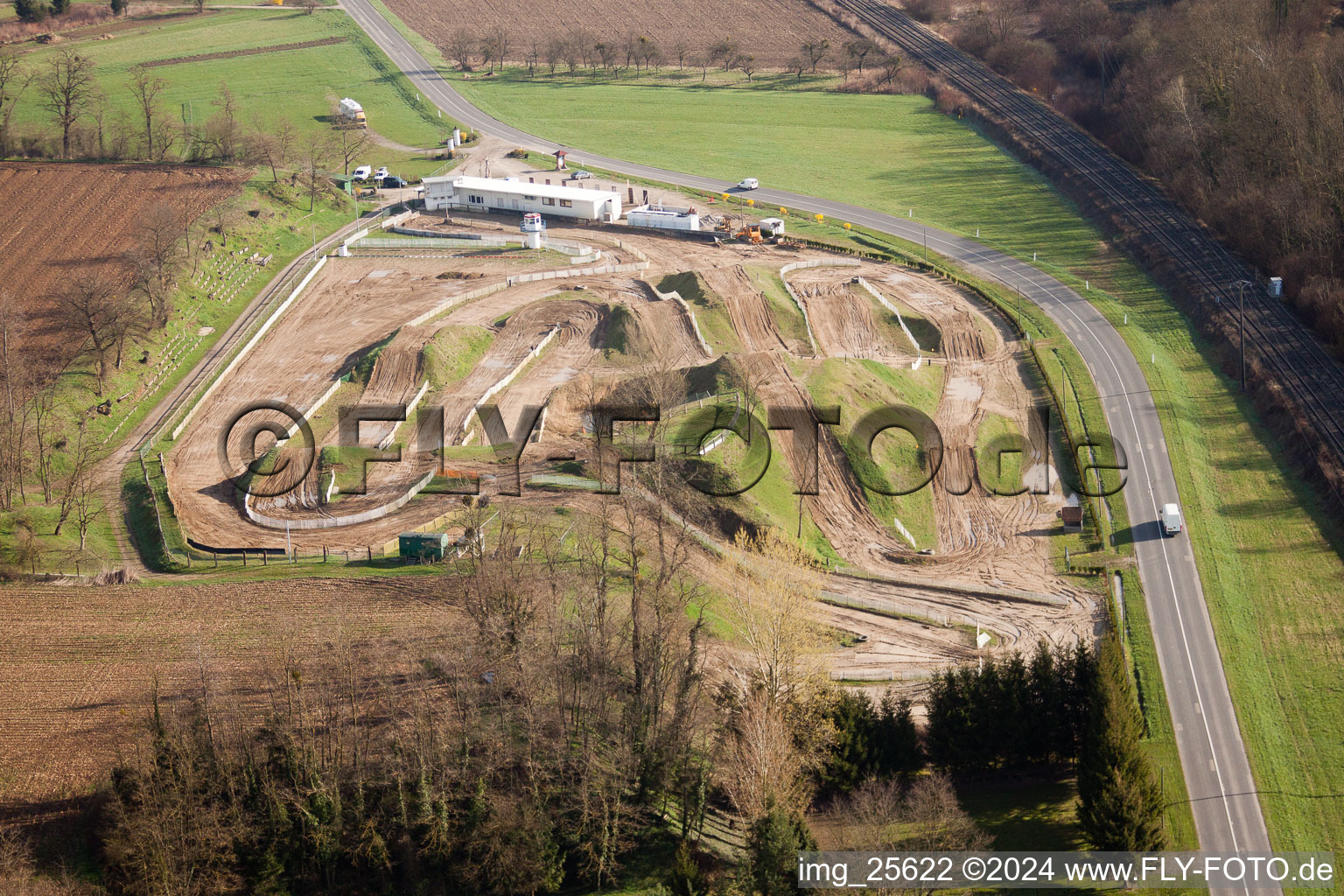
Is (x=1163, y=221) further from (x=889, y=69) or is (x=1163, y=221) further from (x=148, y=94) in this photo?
(x=148, y=94)

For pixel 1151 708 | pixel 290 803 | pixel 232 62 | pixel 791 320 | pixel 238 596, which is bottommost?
pixel 1151 708

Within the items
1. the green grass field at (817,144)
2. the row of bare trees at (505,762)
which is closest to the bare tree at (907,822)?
the row of bare trees at (505,762)

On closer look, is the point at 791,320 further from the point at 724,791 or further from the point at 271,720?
the point at 271,720

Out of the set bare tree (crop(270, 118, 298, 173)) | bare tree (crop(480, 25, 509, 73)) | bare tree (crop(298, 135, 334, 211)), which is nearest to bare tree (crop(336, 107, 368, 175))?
bare tree (crop(298, 135, 334, 211))

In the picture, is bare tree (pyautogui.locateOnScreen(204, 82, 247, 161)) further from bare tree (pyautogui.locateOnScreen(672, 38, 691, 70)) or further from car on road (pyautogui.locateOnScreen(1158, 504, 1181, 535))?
car on road (pyautogui.locateOnScreen(1158, 504, 1181, 535))

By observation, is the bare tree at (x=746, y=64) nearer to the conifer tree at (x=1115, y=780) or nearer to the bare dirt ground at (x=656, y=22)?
the bare dirt ground at (x=656, y=22)

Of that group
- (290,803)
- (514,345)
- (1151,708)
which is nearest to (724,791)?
(290,803)
